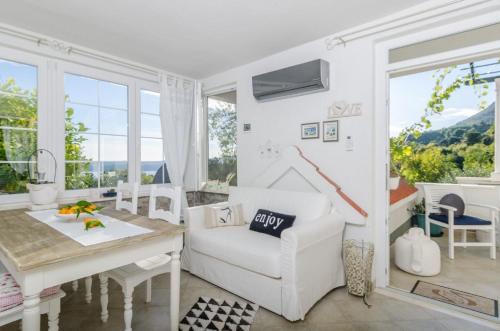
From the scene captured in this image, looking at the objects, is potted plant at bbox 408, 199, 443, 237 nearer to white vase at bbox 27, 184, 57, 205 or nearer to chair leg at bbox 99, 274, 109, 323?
chair leg at bbox 99, 274, 109, 323

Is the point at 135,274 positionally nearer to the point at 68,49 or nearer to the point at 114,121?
the point at 114,121

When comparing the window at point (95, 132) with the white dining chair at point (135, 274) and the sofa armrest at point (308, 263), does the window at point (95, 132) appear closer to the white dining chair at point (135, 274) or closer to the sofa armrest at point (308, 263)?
the white dining chair at point (135, 274)

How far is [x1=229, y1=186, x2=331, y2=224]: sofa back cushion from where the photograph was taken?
2.49 m

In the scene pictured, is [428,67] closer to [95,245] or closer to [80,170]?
[95,245]

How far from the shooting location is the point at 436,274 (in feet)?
8.98

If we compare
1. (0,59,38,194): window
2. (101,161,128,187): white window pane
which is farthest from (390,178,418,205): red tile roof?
(0,59,38,194): window

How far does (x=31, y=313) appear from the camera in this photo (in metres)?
1.19

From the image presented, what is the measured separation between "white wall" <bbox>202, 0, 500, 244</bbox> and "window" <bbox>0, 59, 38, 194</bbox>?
232 centimetres

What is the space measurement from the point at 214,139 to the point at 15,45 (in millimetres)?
2407

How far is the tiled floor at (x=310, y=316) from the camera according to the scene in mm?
1912

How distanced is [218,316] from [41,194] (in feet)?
6.14

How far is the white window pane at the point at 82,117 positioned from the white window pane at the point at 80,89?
0.23ft

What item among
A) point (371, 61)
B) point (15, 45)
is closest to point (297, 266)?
point (371, 61)

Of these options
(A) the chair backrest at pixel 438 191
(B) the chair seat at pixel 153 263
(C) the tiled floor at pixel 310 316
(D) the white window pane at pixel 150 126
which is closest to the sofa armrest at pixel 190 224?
(C) the tiled floor at pixel 310 316
